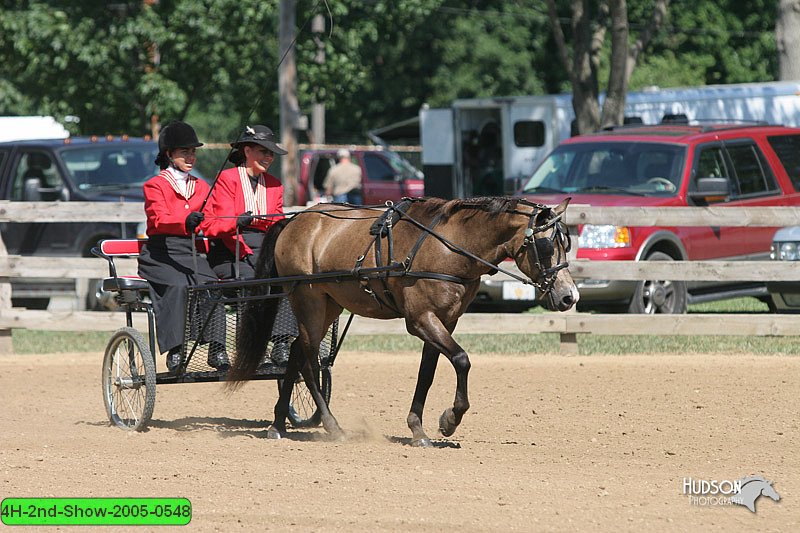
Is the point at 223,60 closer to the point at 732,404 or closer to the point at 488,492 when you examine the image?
the point at 732,404

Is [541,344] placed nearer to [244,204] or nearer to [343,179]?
[244,204]

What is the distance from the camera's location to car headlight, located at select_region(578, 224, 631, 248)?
532 inches

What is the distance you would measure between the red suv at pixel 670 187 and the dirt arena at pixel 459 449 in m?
1.58

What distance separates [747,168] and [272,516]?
9809 mm

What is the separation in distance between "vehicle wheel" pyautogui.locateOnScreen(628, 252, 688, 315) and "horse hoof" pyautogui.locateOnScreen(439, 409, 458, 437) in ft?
19.9

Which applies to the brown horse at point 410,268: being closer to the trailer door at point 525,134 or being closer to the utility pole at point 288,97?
the utility pole at point 288,97

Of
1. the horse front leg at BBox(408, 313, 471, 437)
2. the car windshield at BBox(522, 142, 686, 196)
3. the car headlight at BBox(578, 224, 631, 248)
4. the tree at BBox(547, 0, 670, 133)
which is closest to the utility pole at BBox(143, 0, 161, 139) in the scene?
the tree at BBox(547, 0, 670, 133)

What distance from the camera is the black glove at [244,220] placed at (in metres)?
8.52

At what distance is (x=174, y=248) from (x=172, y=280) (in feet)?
0.83

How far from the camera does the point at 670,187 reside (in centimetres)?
1381

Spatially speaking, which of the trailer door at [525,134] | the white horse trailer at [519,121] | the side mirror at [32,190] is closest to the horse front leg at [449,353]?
the side mirror at [32,190]

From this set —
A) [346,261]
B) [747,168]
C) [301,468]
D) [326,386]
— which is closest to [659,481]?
[301,468]

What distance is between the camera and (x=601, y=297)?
13.6m

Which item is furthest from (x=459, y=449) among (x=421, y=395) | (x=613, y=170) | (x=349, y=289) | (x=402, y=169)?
(x=402, y=169)
